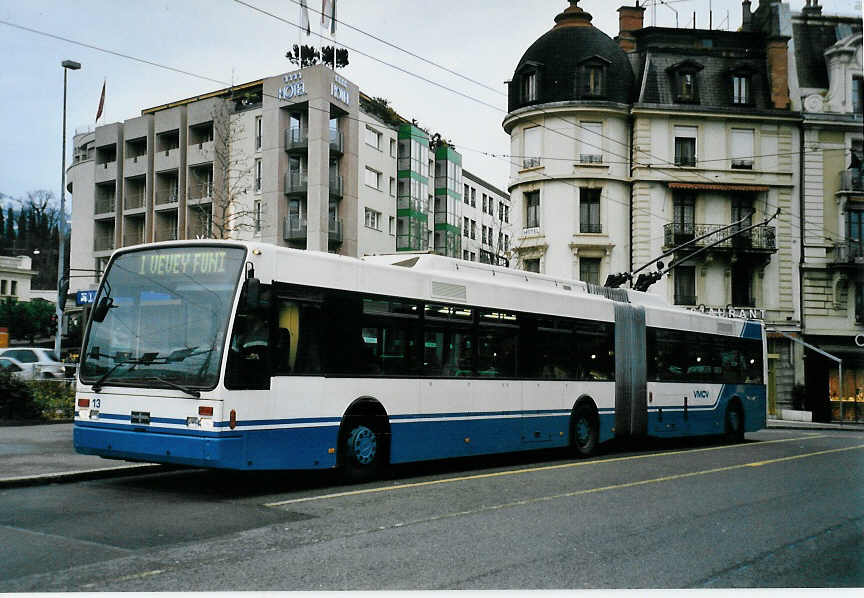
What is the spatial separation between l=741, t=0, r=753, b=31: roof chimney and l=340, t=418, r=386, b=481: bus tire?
27.3 ft

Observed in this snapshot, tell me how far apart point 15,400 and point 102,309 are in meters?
8.68

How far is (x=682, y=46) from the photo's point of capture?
18781 millimetres

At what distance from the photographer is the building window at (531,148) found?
2150cm

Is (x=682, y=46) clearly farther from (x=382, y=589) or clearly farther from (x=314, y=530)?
(x=382, y=589)

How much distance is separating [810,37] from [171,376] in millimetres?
9664

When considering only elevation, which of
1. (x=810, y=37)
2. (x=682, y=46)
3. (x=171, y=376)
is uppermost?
(x=682, y=46)

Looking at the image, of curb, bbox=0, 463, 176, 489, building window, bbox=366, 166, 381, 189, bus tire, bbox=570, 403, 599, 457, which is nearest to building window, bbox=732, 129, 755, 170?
bus tire, bbox=570, 403, 599, 457

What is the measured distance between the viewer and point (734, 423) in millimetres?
21250

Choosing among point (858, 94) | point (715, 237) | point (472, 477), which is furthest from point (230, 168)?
point (858, 94)

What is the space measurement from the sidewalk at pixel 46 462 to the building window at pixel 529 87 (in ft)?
27.9

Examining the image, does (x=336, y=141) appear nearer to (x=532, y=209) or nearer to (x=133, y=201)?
(x=133, y=201)

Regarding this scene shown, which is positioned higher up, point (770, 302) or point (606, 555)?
point (770, 302)

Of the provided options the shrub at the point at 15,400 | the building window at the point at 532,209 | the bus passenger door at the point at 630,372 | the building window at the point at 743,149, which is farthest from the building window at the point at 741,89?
the shrub at the point at 15,400

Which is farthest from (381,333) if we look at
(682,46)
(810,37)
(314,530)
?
(682,46)
